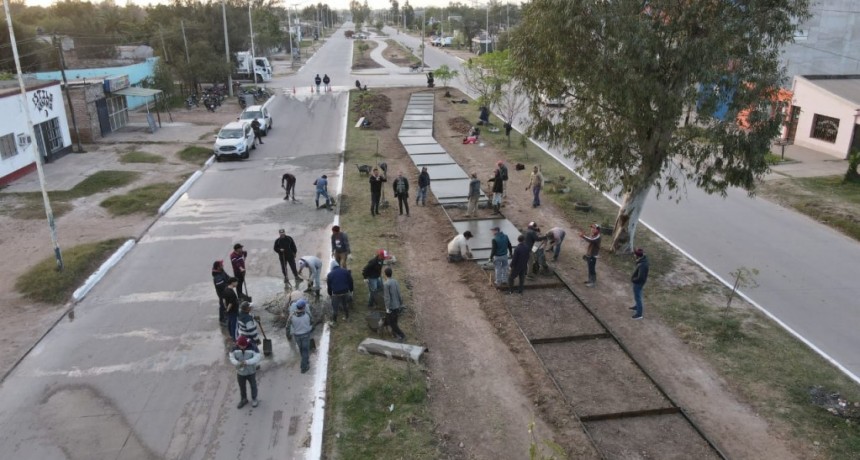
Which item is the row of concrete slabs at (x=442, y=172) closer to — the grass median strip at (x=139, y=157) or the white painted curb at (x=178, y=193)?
the white painted curb at (x=178, y=193)

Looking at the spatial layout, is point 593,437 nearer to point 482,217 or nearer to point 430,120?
point 482,217

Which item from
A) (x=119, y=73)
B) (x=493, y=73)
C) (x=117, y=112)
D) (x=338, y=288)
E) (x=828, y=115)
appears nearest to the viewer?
(x=338, y=288)

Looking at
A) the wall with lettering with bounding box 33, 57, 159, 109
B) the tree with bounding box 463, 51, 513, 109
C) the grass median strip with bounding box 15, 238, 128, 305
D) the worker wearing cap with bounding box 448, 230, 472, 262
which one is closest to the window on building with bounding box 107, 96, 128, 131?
the wall with lettering with bounding box 33, 57, 159, 109

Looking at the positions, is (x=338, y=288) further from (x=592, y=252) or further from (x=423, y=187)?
(x=423, y=187)

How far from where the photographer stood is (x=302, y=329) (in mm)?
10789

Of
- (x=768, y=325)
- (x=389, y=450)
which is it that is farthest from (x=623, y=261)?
(x=389, y=450)

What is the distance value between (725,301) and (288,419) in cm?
1030

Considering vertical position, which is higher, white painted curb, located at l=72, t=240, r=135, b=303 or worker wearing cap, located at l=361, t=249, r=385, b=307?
worker wearing cap, located at l=361, t=249, r=385, b=307

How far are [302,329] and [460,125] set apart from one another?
83.1ft

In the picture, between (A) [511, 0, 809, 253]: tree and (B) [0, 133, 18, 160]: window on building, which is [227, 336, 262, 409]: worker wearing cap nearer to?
(A) [511, 0, 809, 253]: tree

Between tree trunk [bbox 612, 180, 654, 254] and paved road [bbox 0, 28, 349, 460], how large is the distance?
8.18 meters

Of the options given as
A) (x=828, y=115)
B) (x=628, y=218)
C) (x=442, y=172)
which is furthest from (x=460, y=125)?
(x=628, y=218)

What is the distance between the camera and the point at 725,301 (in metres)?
14.0

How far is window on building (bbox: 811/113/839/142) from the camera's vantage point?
2833 centimetres
